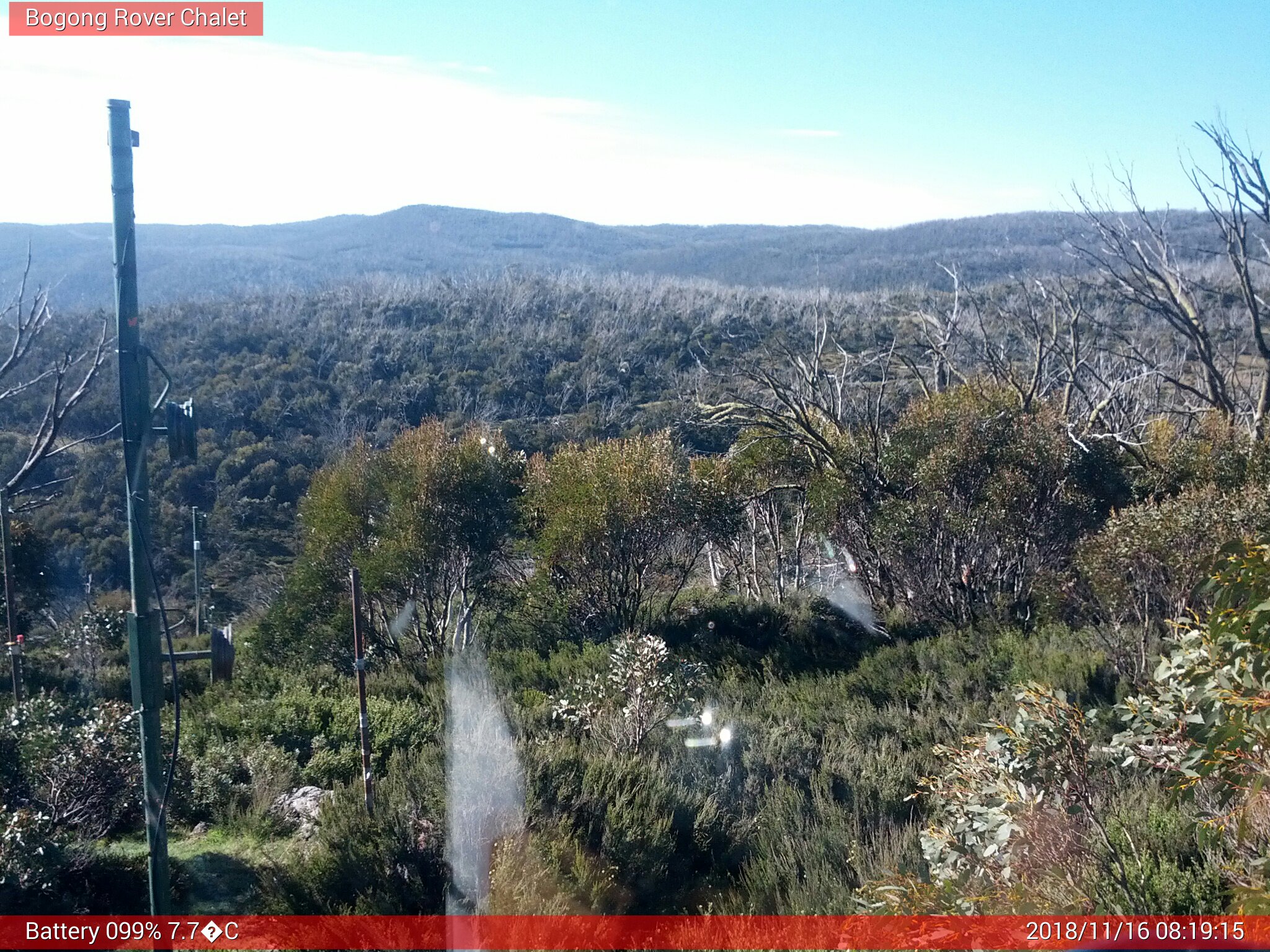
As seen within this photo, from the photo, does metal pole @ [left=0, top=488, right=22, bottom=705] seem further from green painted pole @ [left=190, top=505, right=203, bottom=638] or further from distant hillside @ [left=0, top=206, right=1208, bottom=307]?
distant hillside @ [left=0, top=206, right=1208, bottom=307]

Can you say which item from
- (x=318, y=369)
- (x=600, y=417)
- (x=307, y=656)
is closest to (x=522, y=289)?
(x=318, y=369)

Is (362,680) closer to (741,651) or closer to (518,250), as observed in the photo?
(741,651)

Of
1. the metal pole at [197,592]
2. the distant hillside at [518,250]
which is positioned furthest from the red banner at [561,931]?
the distant hillside at [518,250]

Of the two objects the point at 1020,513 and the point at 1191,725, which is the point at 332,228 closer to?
the point at 1020,513

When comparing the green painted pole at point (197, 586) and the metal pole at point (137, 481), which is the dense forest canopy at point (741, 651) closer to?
the green painted pole at point (197, 586)

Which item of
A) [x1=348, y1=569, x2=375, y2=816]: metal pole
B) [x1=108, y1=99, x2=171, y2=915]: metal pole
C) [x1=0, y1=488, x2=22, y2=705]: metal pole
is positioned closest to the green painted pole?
[x1=0, y1=488, x2=22, y2=705]: metal pole

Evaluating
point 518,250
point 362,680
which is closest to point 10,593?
point 362,680
